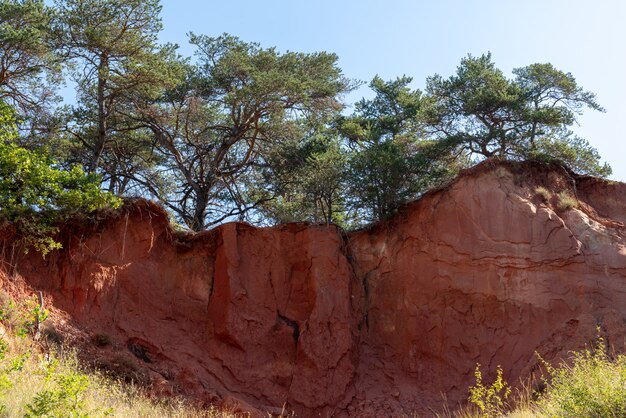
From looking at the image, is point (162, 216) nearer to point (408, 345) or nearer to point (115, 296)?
point (115, 296)

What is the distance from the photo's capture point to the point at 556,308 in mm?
15961

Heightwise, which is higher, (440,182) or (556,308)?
(440,182)

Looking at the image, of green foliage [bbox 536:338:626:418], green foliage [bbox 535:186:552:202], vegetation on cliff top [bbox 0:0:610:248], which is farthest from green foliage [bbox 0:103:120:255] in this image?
green foliage [bbox 535:186:552:202]

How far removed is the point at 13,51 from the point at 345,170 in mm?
8987

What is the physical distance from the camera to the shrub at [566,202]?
17.2 meters

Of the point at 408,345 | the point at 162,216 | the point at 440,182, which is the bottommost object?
the point at 408,345

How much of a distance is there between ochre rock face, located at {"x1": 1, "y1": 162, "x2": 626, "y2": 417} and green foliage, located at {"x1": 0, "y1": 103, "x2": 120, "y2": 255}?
0.90 meters

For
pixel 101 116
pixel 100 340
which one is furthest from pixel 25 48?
pixel 100 340

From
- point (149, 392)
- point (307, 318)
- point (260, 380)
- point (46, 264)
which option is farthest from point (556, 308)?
point (46, 264)

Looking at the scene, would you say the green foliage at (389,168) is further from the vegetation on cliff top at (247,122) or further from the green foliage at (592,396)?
the green foliage at (592,396)

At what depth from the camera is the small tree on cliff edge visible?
18172 millimetres

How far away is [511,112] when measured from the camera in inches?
738

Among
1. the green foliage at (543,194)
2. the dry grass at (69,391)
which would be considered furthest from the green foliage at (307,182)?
the dry grass at (69,391)

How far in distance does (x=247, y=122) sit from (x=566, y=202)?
916 centimetres
